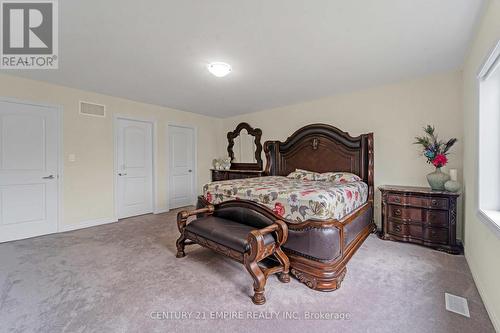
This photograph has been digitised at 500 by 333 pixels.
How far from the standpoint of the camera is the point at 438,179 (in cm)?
291

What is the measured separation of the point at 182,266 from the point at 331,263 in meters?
1.56

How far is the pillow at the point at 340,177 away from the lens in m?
3.47

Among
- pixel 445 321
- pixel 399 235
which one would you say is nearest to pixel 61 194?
pixel 445 321

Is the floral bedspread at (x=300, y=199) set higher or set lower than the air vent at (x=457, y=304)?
higher

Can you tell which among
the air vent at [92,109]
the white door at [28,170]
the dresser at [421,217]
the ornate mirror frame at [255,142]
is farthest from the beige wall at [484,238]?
the white door at [28,170]

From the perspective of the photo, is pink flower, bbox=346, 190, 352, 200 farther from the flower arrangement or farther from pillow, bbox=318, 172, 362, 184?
the flower arrangement

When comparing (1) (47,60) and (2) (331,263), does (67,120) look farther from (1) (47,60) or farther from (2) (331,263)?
(2) (331,263)

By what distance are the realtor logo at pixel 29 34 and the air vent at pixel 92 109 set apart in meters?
0.96

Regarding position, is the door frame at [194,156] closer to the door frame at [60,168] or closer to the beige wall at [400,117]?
the door frame at [60,168]

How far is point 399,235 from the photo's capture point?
9.99 feet

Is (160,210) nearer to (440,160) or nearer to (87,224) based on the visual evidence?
(87,224)

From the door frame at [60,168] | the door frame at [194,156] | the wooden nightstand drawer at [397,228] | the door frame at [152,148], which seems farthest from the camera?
the door frame at [194,156]

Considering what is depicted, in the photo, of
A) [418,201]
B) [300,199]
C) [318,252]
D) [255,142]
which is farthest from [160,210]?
[418,201]

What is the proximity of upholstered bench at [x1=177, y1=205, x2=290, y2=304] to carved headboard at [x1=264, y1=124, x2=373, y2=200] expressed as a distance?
209 cm
